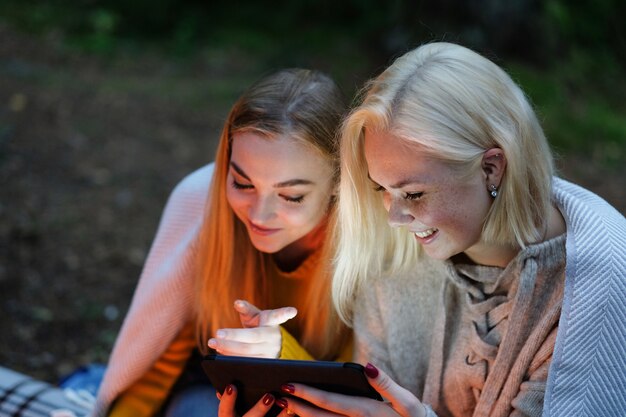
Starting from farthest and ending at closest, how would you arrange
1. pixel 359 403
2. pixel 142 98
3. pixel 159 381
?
pixel 142 98 → pixel 159 381 → pixel 359 403

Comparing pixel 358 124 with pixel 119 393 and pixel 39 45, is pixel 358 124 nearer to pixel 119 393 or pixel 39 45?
pixel 119 393

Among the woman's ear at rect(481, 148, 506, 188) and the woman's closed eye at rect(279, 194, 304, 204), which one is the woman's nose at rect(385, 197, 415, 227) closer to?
the woman's ear at rect(481, 148, 506, 188)

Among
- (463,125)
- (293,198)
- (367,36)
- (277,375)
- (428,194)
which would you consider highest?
(463,125)

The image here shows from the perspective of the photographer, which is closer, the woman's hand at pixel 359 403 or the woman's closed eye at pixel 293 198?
the woman's hand at pixel 359 403

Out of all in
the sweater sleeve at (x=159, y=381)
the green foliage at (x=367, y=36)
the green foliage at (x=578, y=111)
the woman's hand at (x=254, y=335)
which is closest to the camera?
the woman's hand at (x=254, y=335)

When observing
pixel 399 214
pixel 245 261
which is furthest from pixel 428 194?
pixel 245 261

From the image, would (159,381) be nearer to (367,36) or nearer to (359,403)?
(359,403)

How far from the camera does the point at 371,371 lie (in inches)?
76.2

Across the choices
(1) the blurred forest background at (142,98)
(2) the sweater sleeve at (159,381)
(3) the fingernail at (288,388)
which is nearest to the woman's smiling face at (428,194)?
(3) the fingernail at (288,388)

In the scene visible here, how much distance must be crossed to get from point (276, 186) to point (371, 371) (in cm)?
59

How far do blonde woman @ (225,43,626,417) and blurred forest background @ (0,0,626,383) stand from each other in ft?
6.18

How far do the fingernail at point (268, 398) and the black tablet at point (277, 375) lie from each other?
0.04 ft

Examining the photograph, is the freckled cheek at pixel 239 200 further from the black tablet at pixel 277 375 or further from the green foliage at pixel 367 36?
the green foliage at pixel 367 36

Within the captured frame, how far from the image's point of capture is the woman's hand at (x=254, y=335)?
2141 millimetres
